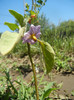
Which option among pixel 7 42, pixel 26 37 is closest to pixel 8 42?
pixel 7 42

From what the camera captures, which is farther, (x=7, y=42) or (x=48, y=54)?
(x=48, y=54)

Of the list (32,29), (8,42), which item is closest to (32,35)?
(32,29)

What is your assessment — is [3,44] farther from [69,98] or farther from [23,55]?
[23,55]

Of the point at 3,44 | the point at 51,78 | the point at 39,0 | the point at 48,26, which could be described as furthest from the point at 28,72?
the point at 48,26

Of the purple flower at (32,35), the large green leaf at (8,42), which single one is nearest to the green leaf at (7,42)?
the large green leaf at (8,42)

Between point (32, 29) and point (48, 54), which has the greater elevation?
point (32, 29)

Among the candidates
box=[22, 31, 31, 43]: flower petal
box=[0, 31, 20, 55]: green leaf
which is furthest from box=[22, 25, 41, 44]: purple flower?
box=[0, 31, 20, 55]: green leaf

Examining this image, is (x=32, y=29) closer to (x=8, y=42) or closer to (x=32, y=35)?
(x=32, y=35)

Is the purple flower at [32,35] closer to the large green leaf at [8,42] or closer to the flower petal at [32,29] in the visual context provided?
the flower petal at [32,29]
